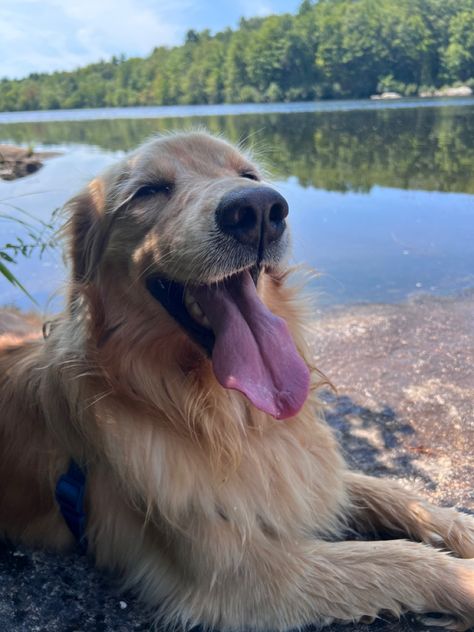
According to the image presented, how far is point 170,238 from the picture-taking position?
2.68m

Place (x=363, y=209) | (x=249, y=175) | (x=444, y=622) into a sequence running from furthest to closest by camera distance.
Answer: (x=363, y=209)
(x=249, y=175)
(x=444, y=622)

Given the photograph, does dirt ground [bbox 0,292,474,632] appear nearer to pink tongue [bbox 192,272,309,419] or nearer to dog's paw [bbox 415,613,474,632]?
dog's paw [bbox 415,613,474,632]

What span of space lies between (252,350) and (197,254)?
46 centimetres

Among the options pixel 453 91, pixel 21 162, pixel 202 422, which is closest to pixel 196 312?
pixel 202 422

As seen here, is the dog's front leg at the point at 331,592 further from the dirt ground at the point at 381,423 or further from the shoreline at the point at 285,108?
the shoreline at the point at 285,108

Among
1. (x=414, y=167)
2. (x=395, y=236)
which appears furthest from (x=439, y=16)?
(x=395, y=236)

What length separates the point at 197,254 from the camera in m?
2.54

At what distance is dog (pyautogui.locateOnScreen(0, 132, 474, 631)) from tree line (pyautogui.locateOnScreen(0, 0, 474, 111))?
80.8 metres

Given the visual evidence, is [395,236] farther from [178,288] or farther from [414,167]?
[178,288]

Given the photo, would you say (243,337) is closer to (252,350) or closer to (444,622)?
(252,350)

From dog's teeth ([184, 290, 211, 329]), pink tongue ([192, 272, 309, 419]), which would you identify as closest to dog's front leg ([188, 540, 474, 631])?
pink tongue ([192, 272, 309, 419])

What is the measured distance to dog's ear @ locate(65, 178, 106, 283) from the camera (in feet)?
9.78

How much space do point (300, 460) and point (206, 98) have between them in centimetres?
9511

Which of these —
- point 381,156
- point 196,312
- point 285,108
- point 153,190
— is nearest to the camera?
point 196,312
